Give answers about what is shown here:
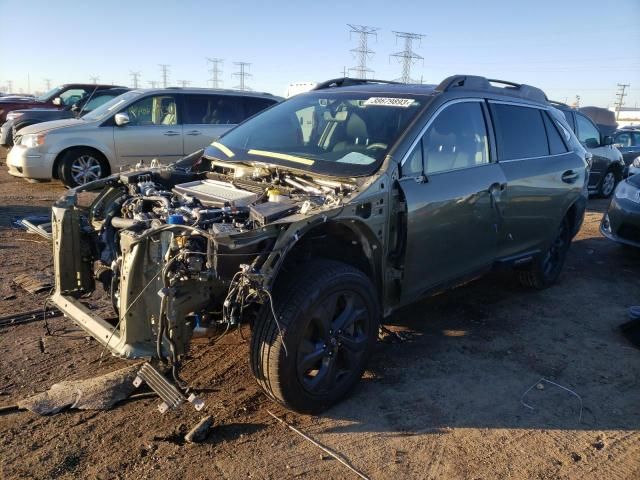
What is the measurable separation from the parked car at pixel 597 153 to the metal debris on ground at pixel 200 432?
9171 mm

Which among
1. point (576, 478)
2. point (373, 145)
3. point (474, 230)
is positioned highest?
point (373, 145)

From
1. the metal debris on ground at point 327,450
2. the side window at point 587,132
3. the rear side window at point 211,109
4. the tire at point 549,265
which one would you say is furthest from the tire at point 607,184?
the metal debris on ground at point 327,450

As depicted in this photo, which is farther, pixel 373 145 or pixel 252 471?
pixel 373 145

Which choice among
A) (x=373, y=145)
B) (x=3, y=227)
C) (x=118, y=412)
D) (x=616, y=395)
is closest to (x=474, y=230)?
(x=373, y=145)

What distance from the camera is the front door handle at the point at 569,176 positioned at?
17.4 feet

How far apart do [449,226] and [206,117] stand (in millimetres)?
7155

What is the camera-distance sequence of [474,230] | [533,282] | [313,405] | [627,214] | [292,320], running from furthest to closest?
[627,214] → [533,282] → [474,230] → [313,405] → [292,320]

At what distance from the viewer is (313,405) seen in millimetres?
3168

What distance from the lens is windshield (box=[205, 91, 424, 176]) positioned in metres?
3.72

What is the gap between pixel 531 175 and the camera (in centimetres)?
478

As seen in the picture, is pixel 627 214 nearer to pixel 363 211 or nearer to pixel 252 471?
pixel 363 211

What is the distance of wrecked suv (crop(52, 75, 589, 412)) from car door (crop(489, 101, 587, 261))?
0.07ft

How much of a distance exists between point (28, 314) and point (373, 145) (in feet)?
9.88

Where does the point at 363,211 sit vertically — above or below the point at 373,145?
below
